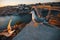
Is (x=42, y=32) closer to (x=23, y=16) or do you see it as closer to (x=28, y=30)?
(x=28, y=30)

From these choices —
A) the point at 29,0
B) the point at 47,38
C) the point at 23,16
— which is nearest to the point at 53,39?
the point at 47,38

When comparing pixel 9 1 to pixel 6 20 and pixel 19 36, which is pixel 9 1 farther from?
pixel 19 36

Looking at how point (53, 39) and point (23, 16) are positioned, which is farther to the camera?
point (23, 16)

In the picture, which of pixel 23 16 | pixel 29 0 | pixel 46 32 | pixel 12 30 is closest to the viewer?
pixel 46 32

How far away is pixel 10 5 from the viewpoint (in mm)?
2273

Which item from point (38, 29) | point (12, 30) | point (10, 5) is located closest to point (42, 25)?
point (38, 29)

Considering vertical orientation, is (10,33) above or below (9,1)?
below

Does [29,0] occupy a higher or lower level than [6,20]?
higher

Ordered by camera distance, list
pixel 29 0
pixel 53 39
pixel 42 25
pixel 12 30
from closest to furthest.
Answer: pixel 53 39 → pixel 42 25 → pixel 12 30 → pixel 29 0

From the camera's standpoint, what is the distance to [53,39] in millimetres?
891

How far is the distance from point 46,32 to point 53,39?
11 cm

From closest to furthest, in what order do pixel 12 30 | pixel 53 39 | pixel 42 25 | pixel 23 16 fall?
pixel 53 39, pixel 42 25, pixel 12 30, pixel 23 16

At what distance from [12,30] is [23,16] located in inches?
12.6

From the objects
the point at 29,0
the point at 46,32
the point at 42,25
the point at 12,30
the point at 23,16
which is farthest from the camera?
the point at 29,0
